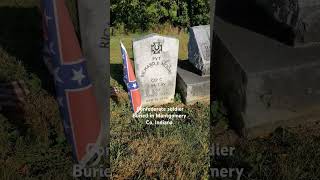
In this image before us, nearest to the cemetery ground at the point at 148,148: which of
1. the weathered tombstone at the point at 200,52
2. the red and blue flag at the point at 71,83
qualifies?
the red and blue flag at the point at 71,83

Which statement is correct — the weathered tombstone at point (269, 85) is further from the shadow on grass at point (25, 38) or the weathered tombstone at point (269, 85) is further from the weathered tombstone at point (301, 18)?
the shadow on grass at point (25, 38)

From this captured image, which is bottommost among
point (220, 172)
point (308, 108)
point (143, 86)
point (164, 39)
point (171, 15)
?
point (220, 172)

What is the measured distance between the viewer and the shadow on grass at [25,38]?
269 inches

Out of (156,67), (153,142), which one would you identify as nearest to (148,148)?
(153,142)

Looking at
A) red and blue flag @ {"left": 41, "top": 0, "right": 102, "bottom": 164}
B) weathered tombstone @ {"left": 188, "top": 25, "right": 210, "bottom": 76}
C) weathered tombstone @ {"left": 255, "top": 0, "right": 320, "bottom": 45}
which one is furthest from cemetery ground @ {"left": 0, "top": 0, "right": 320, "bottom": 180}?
weathered tombstone @ {"left": 255, "top": 0, "right": 320, "bottom": 45}

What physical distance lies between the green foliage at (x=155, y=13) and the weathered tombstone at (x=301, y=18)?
162 centimetres

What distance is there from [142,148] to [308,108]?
7.87 ft

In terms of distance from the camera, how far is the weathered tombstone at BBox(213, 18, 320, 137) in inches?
212

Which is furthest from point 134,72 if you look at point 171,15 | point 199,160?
point 199,160

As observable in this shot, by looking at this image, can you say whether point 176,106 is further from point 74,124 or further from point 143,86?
point 74,124

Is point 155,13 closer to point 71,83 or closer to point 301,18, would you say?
point 71,83

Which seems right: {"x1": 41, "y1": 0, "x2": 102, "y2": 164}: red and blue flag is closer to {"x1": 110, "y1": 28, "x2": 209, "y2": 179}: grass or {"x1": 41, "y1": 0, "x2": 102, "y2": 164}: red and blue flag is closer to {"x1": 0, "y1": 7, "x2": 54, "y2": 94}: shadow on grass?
{"x1": 110, "y1": 28, "x2": 209, "y2": 179}: grass

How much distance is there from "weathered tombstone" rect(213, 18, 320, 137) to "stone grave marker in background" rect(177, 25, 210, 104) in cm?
44

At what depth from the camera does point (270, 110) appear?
18.2ft
